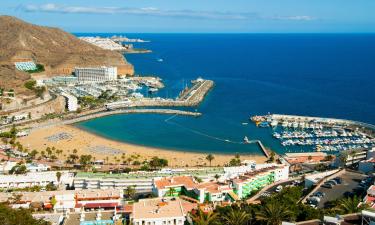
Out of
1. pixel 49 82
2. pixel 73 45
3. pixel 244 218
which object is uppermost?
pixel 73 45

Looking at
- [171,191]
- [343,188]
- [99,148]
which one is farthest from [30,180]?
[343,188]

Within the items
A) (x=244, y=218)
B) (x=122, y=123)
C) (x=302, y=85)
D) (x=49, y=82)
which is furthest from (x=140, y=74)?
(x=244, y=218)

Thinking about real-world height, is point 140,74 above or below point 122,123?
above

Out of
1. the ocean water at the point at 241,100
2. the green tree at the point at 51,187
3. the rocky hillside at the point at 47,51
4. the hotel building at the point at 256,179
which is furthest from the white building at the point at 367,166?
the rocky hillside at the point at 47,51

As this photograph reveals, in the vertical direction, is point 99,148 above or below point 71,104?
below

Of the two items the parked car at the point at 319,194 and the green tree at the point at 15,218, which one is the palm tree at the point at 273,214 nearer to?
the parked car at the point at 319,194

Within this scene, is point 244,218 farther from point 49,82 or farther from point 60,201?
point 49,82

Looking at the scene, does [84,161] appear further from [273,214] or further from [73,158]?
[273,214]
